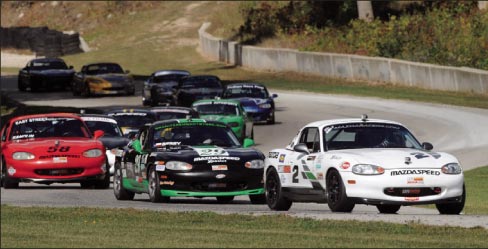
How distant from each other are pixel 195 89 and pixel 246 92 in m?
4.80

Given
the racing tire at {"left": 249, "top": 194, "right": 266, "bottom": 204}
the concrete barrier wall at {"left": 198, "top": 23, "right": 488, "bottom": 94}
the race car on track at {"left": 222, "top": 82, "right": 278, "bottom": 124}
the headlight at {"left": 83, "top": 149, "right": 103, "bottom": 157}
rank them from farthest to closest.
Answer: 1. the concrete barrier wall at {"left": 198, "top": 23, "right": 488, "bottom": 94}
2. the race car on track at {"left": 222, "top": 82, "right": 278, "bottom": 124}
3. the headlight at {"left": 83, "top": 149, "right": 103, "bottom": 157}
4. the racing tire at {"left": 249, "top": 194, "right": 266, "bottom": 204}

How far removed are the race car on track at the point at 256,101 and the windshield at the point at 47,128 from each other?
18885mm

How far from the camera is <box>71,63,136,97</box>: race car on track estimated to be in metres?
57.2

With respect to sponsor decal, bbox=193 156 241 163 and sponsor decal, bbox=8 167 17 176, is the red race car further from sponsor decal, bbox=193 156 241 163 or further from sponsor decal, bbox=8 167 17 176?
sponsor decal, bbox=193 156 241 163

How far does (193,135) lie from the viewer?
2223 centimetres

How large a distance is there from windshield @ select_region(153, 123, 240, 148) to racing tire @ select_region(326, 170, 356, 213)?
3860mm

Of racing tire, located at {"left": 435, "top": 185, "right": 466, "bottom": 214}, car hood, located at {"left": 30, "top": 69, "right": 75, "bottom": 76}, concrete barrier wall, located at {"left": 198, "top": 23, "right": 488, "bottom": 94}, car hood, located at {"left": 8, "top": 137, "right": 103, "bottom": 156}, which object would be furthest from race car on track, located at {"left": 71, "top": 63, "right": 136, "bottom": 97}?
racing tire, located at {"left": 435, "top": 185, "right": 466, "bottom": 214}

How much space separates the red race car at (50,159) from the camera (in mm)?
24094

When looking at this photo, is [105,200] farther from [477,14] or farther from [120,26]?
[120,26]

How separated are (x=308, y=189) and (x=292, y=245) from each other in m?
5.96

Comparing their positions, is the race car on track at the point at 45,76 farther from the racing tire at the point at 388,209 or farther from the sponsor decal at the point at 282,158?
the racing tire at the point at 388,209

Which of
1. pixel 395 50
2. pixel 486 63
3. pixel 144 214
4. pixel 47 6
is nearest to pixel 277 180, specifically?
pixel 144 214

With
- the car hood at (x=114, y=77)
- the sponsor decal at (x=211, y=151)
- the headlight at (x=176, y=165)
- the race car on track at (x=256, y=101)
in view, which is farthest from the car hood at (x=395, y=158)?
the car hood at (x=114, y=77)

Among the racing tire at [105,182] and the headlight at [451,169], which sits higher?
the headlight at [451,169]
